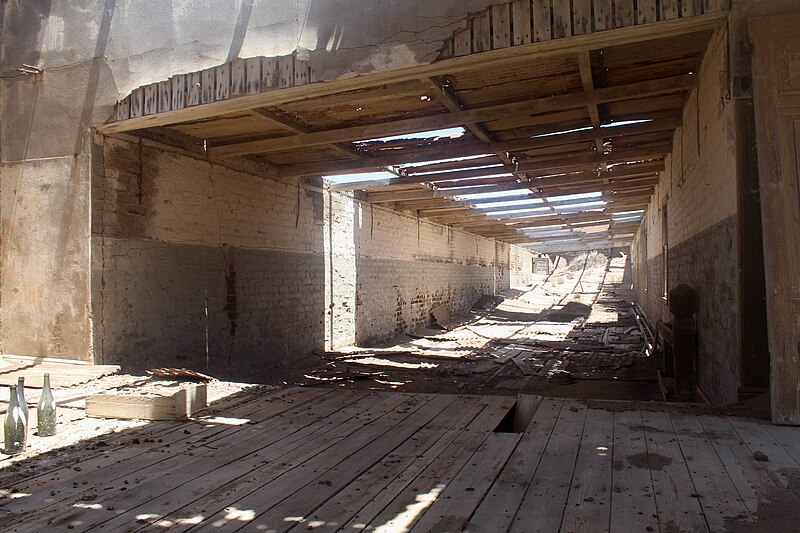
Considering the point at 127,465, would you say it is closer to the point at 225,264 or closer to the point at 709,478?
the point at 709,478

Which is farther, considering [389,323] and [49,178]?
[389,323]

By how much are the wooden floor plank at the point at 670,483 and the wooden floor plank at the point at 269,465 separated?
176 cm

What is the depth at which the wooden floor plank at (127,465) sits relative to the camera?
2.61m

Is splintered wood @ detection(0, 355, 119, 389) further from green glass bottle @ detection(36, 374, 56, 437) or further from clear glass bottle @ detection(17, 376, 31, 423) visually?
clear glass bottle @ detection(17, 376, 31, 423)

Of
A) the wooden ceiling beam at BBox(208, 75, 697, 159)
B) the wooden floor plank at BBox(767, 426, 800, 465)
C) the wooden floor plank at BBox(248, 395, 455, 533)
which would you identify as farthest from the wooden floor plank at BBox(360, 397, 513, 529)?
the wooden ceiling beam at BBox(208, 75, 697, 159)

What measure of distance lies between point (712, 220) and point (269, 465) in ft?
13.4

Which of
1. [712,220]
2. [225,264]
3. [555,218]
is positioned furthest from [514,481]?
[555,218]

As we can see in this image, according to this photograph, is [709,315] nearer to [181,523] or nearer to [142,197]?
[181,523]

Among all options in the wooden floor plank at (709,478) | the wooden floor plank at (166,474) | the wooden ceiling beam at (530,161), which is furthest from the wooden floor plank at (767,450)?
the wooden ceiling beam at (530,161)

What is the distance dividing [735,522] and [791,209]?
2221 mm

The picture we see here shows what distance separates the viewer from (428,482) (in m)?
2.79

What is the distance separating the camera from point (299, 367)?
30.7 feet

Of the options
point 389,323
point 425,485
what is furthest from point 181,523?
point 389,323

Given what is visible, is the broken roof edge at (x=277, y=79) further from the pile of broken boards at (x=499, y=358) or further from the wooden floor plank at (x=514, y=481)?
the pile of broken boards at (x=499, y=358)
